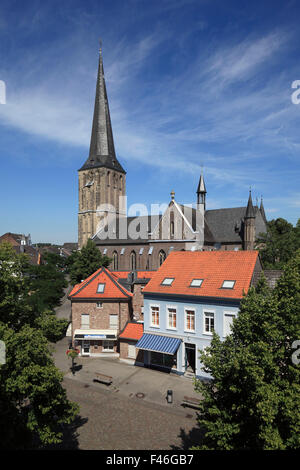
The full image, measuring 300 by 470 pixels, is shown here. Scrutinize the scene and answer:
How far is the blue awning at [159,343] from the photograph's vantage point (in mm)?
23953

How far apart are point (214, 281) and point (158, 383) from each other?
9314mm

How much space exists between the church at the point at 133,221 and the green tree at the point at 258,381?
130 feet

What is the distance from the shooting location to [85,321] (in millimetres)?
29656

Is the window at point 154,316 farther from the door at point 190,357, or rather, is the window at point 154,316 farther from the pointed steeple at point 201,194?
the pointed steeple at point 201,194

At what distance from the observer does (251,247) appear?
53.2 meters

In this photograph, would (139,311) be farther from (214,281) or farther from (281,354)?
(281,354)

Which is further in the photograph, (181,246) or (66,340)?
(181,246)

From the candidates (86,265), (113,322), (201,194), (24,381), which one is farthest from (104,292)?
(201,194)

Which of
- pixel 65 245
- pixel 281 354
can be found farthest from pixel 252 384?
pixel 65 245

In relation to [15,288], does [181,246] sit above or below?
above

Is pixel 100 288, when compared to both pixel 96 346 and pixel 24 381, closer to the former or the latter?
pixel 96 346

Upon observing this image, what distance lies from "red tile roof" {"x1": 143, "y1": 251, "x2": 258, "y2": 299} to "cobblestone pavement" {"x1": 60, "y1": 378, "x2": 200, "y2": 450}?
28.7 ft

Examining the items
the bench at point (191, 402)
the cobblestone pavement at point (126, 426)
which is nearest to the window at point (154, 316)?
the cobblestone pavement at point (126, 426)

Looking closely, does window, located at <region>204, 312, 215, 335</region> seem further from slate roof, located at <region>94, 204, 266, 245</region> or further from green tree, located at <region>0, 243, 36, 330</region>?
slate roof, located at <region>94, 204, 266, 245</region>
